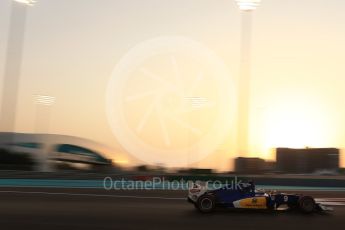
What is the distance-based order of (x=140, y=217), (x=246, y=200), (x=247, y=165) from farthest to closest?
1. (x=247, y=165)
2. (x=246, y=200)
3. (x=140, y=217)

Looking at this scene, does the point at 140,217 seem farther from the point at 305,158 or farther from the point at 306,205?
the point at 305,158

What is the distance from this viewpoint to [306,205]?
11.4 m

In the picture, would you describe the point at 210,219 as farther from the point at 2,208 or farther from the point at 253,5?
the point at 253,5

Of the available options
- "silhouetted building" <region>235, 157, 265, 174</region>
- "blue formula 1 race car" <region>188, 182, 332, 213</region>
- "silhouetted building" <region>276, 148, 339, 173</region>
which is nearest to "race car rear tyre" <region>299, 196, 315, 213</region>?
"blue formula 1 race car" <region>188, 182, 332, 213</region>

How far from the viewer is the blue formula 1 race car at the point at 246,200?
11344 mm

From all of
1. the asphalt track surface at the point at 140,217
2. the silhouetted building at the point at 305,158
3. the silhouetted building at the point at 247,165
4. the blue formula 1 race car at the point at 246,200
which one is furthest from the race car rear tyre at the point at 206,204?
the silhouetted building at the point at 305,158

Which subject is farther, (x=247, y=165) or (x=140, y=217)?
(x=247, y=165)

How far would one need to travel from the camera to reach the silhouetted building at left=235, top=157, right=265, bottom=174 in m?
42.7

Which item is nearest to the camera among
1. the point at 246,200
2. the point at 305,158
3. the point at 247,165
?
the point at 246,200

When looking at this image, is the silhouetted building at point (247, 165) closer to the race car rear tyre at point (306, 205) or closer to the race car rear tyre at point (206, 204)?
the race car rear tyre at point (306, 205)

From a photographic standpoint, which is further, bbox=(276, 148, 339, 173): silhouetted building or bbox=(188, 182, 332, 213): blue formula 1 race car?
bbox=(276, 148, 339, 173): silhouetted building

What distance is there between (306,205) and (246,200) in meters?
1.42

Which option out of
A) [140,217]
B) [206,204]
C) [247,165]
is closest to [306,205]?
[206,204]

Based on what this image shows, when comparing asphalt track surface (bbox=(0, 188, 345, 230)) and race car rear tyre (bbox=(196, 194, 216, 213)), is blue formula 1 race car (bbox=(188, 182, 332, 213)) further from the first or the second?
asphalt track surface (bbox=(0, 188, 345, 230))
